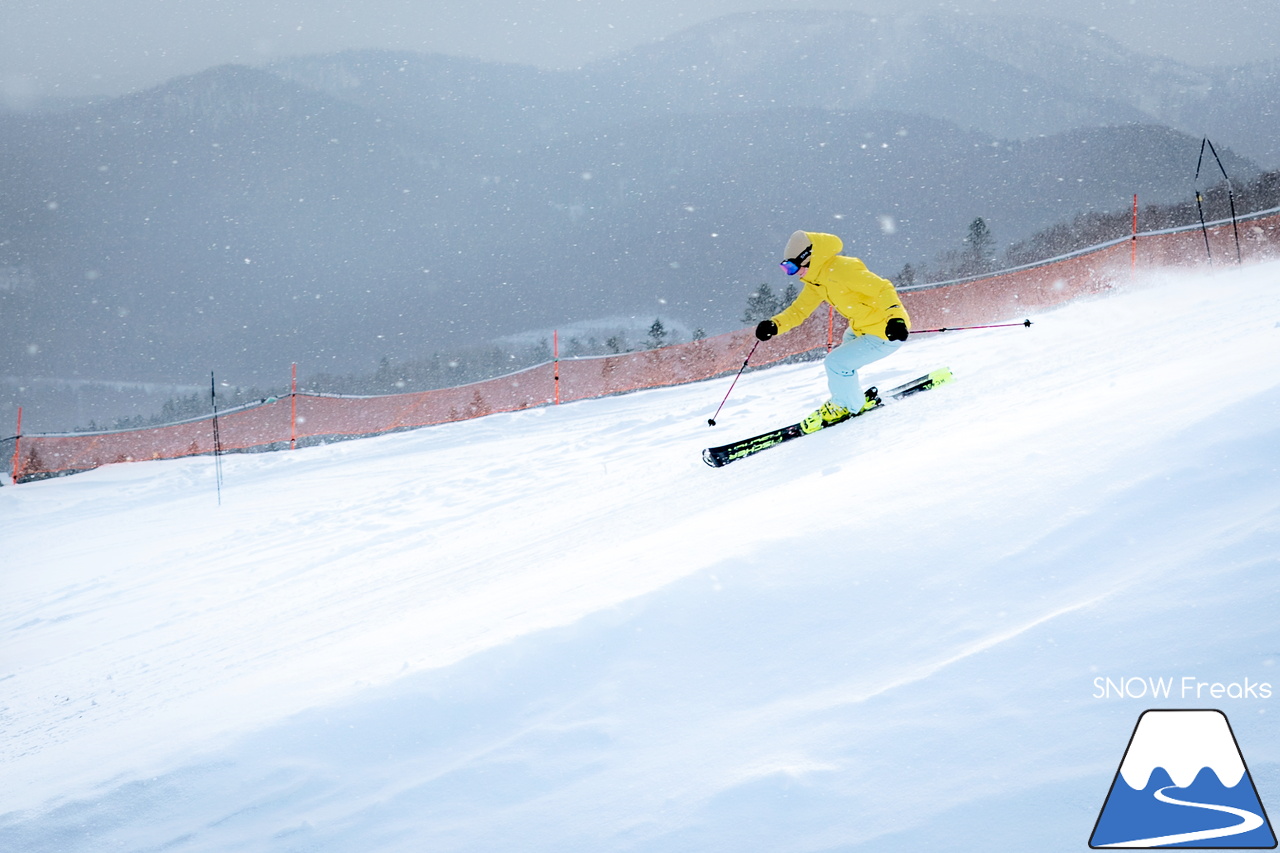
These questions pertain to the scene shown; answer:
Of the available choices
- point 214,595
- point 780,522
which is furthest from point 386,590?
point 780,522

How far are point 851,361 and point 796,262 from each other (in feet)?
3.04

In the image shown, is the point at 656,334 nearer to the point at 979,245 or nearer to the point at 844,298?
the point at 979,245

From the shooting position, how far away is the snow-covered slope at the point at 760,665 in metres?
2.22

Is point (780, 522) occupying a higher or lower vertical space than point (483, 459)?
lower

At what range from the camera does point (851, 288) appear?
6207mm

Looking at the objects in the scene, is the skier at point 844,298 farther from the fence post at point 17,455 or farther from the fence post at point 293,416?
the fence post at point 17,455

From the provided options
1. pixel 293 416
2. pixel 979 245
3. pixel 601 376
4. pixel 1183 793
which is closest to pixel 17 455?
pixel 293 416

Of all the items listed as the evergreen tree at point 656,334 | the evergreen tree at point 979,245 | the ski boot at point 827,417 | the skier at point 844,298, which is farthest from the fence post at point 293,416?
the evergreen tree at point 979,245

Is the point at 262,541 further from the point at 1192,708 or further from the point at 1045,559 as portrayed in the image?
the point at 1192,708

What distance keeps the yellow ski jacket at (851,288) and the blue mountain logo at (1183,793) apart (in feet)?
14.2

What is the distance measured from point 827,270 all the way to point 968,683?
4349 millimetres

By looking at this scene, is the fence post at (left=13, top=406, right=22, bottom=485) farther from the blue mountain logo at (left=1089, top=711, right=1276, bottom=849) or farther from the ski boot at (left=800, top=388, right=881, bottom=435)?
the blue mountain logo at (left=1089, top=711, right=1276, bottom=849)

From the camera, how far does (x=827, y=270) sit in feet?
20.5

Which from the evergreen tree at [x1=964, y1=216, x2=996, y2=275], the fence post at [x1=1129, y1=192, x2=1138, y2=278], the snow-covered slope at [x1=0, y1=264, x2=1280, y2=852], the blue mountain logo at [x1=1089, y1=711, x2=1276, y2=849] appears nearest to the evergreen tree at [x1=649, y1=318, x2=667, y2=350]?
the evergreen tree at [x1=964, y1=216, x2=996, y2=275]
